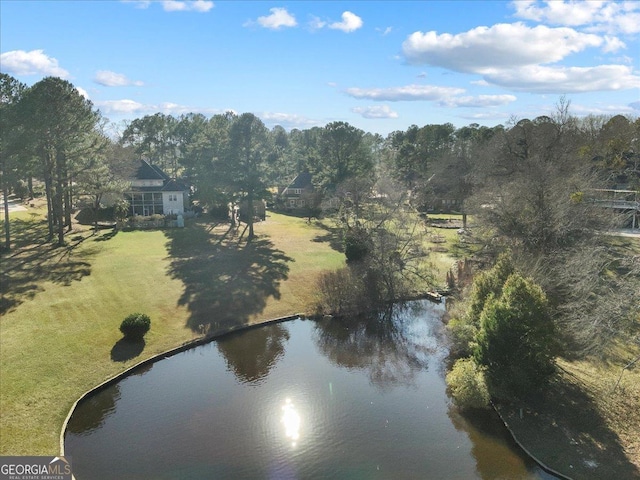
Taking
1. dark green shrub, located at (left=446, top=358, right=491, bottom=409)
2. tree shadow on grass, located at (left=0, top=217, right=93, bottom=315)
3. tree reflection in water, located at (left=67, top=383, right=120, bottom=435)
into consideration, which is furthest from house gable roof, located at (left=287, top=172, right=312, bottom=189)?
dark green shrub, located at (left=446, top=358, right=491, bottom=409)

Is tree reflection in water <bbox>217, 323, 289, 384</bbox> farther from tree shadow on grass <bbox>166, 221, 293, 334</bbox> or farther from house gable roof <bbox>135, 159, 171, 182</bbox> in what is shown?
house gable roof <bbox>135, 159, 171, 182</bbox>

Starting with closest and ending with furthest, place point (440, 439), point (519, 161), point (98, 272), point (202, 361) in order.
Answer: point (440, 439) < point (202, 361) < point (98, 272) < point (519, 161)

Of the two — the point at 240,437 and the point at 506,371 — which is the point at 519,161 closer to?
the point at 506,371

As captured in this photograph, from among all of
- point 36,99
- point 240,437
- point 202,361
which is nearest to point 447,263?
point 202,361

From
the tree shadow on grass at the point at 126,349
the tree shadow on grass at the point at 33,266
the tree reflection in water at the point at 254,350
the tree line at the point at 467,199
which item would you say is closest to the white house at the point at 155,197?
the tree line at the point at 467,199

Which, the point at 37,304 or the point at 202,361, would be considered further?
the point at 37,304

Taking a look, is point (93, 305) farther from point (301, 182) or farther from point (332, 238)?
point (301, 182)

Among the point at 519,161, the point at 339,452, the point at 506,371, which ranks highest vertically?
the point at 519,161
